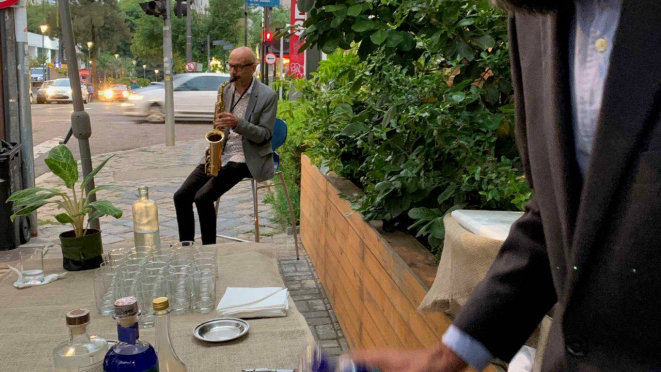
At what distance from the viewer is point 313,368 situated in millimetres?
1081

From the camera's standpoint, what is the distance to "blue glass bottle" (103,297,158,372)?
1349mm

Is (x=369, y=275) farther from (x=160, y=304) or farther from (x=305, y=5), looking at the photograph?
(x=160, y=304)

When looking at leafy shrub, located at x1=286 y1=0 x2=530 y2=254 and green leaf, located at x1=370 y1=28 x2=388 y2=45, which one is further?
green leaf, located at x1=370 y1=28 x2=388 y2=45

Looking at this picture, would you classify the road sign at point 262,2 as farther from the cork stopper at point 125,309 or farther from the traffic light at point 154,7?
the cork stopper at point 125,309

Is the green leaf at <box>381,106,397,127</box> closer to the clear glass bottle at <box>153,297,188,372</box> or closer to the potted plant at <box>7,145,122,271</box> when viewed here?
the potted plant at <box>7,145,122,271</box>

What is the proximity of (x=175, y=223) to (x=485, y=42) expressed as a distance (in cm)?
524

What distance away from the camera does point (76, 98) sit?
11.2 ft

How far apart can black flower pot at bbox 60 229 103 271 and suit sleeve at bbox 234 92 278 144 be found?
218cm

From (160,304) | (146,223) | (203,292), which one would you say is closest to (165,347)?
(160,304)

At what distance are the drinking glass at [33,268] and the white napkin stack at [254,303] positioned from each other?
913 mm

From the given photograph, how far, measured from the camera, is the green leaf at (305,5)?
110 inches

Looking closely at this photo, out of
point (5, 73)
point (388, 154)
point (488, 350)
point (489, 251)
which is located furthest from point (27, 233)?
point (488, 350)

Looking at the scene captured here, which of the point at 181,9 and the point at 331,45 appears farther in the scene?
the point at 181,9

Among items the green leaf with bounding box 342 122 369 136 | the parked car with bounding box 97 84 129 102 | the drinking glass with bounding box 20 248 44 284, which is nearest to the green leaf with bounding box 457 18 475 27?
the green leaf with bounding box 342 122 369 136
